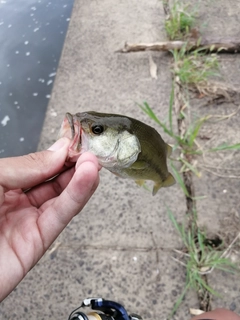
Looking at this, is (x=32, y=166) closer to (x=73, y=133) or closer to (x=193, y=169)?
(x=73, y=133)

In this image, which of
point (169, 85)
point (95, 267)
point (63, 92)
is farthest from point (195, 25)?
point (95, 267)

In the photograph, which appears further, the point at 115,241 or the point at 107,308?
the point at 115,241

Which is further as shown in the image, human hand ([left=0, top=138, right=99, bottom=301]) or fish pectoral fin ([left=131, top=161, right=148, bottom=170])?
fish pectoral fin ([left=131, top=161, right=148, bottom=170])

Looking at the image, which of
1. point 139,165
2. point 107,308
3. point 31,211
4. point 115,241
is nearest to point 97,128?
point 139,165

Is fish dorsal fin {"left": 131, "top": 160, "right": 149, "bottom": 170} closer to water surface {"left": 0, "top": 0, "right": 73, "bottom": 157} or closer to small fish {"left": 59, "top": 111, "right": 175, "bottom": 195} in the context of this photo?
small fish {"left": 59, "top": 111, "right": 175, "bottom": 195}

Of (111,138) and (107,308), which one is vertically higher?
(111,138)

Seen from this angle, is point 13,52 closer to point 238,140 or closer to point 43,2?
point 43,2

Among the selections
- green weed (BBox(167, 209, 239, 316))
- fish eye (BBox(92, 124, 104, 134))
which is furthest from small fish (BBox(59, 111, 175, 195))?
green weed (BBox(167, 209, 239, 316))
